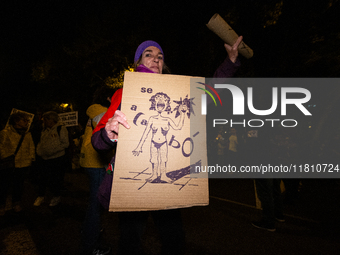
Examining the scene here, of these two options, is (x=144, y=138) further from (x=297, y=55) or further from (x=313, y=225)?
(x=297, y=55)

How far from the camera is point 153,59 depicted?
64.4 inches

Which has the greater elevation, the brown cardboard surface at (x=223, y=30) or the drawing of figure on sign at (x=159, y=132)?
the brown cardboard surface at (x=223, y=30)

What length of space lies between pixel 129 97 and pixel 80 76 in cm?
1146

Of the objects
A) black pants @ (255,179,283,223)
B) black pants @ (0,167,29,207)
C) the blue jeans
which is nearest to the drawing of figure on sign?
the blue jeans

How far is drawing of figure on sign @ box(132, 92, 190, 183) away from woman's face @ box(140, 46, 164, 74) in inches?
17.3

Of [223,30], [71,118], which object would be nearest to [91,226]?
[223,30]

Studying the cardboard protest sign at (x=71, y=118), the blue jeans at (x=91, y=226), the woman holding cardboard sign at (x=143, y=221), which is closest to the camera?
the woman holding cardboard sign at (x=143, y=221)

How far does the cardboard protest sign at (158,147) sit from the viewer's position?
1.17 meters

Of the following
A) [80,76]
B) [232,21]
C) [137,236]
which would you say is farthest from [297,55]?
[80,76]

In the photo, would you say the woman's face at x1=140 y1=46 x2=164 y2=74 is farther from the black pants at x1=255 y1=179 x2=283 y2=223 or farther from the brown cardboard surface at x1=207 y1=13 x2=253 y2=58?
the black pants at x1=255 y1=179 x2=283 y2=223

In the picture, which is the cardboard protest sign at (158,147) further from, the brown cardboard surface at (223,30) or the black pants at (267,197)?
the black pants at (267,197)

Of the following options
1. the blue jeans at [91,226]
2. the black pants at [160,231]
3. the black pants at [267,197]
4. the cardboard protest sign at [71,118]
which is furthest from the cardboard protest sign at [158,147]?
the cardboard protest sign at [71,118]

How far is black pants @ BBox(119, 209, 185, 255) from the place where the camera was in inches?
54.4

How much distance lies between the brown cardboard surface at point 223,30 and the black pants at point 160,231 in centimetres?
122
